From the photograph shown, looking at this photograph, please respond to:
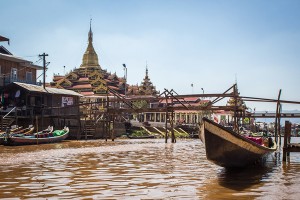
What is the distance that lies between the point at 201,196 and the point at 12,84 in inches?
1294

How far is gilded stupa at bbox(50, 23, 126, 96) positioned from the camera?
228 ft

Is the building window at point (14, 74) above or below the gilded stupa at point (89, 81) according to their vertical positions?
below

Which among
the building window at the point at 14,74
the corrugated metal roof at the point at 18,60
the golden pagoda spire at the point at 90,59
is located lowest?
the building window at the point at 14,74

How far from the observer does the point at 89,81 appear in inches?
2847

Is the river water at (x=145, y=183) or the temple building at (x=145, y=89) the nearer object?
the river water at (x=145, y=183)

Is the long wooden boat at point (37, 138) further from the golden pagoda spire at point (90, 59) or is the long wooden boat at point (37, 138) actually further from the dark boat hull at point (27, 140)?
the golden pagoda spire at point (90, 59)

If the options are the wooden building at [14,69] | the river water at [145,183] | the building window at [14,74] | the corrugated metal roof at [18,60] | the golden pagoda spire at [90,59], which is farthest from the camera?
the golden pagoda spire at [90,59]

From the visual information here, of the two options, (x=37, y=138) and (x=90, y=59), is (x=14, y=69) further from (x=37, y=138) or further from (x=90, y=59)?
(x=90, y=59)

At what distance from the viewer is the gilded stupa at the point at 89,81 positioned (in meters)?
69.6

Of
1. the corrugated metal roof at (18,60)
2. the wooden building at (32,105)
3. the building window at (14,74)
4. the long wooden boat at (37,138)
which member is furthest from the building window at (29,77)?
the long wooden boat at (37,138)

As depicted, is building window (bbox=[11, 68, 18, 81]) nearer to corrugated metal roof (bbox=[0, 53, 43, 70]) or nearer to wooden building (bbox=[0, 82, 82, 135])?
corrugated metal roof (bbox=[0, 53, 43, 70])

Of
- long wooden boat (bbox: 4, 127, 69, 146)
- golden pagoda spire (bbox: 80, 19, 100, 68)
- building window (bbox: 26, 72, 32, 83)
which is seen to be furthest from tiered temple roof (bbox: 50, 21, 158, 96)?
long wooden boat (bbox: 4, 127, 69, 146)

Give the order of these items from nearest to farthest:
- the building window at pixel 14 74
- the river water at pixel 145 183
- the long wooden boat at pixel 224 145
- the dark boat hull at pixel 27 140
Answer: the river water at pixel 145 183 < the long wooden boat at pixel 224 145 < the dark boat hull at pixel 27 140 < the building window at pixel 14 74

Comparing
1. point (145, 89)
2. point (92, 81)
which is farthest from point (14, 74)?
point (145, 89)
